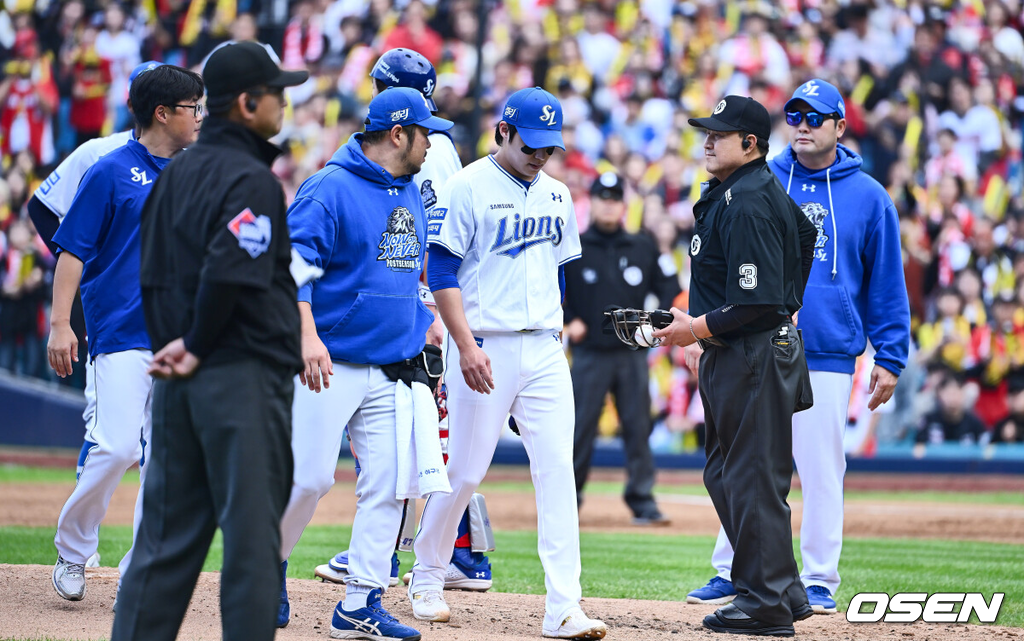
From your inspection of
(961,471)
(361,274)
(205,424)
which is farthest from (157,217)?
(961,471)

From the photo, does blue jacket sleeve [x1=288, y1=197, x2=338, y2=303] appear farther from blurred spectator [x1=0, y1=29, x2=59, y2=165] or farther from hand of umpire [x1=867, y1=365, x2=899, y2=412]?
blurred spectator [x1=0, y1=29, x2=59, y2=165]

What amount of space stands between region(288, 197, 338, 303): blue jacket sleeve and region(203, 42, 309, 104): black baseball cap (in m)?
1.28

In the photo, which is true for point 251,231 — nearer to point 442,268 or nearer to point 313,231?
point 313,231

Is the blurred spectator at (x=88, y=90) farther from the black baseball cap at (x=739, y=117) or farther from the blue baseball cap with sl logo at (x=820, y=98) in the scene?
the black baseball cap at (x=739, y=117)

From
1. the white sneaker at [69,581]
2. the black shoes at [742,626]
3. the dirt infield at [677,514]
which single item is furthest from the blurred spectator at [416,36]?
the black shoes at [742,626]

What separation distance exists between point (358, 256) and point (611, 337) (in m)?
5.68

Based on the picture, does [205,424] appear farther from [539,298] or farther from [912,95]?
[912,95]

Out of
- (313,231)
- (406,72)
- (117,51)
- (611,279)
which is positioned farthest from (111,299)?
(117,51)

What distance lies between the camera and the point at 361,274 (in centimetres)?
504

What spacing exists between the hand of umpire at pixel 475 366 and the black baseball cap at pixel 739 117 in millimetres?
1478

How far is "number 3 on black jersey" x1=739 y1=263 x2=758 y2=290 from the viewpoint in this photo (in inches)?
201

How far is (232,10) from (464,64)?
3.77 metres

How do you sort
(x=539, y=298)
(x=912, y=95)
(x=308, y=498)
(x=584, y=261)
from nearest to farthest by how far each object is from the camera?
(x=308, y=498) < (x=539, y=298) < (x=584, y=261) < (x=912, y=95)

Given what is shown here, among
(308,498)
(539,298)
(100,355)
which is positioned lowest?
(308,498)
